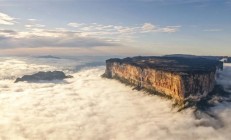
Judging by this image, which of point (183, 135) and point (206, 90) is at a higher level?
point (206, 90)

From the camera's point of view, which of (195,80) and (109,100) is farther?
(109,100)

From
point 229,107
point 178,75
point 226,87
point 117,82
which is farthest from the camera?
point 117,82

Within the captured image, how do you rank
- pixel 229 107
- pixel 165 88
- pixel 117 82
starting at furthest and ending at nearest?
pixel 117 82 → pixel 165 88 → pixel 229 107

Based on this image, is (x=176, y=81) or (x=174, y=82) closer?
(x=176, y=81)

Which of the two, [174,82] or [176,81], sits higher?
[176,81]

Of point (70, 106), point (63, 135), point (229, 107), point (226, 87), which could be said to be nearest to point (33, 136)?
point (63, 135)

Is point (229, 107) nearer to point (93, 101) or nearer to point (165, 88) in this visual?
point (165, 88)
